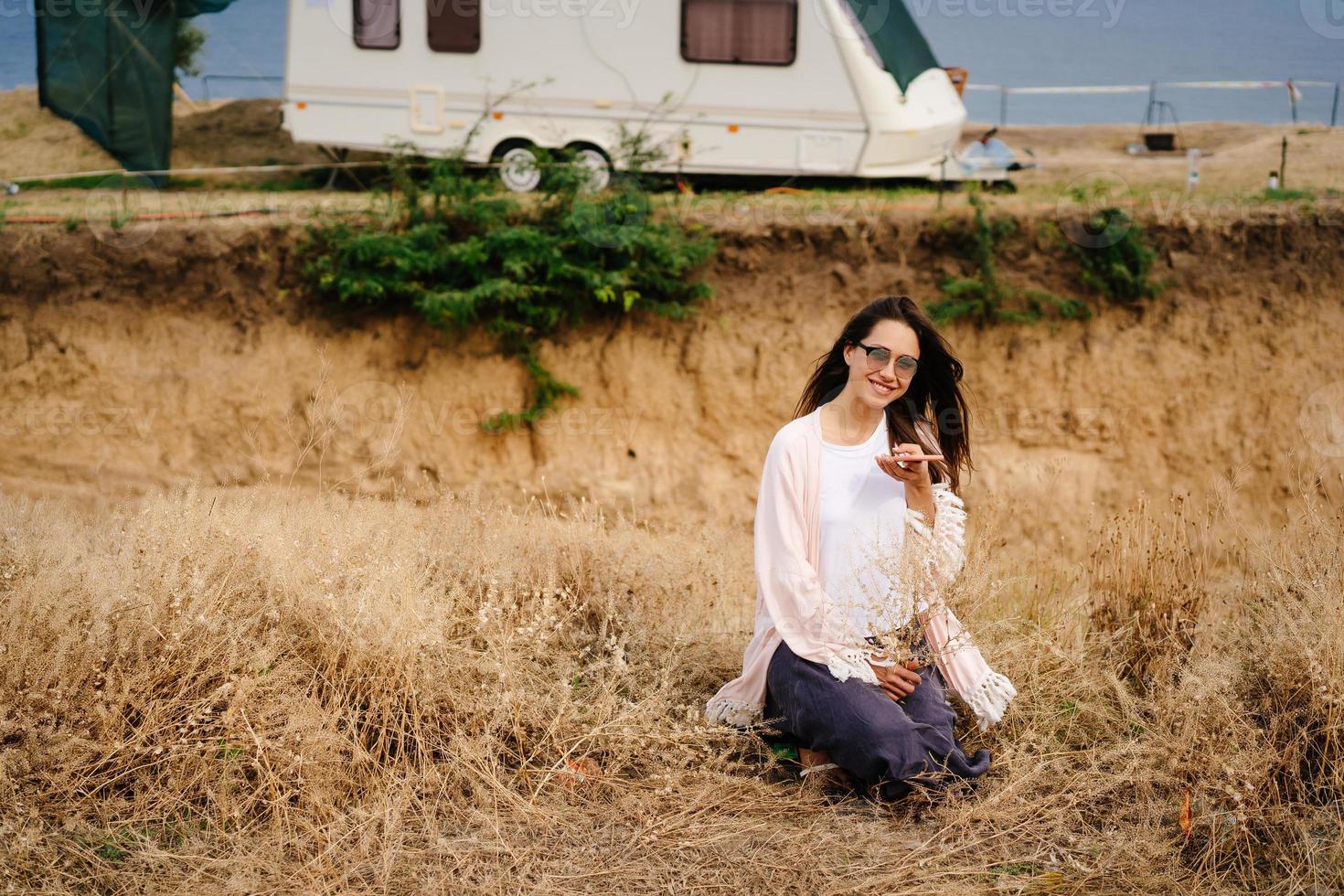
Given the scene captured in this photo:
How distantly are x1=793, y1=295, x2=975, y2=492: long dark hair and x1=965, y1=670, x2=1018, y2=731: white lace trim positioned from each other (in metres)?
0.76

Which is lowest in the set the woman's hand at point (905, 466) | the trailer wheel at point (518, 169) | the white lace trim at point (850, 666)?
the white lace trim at point (850, 666)

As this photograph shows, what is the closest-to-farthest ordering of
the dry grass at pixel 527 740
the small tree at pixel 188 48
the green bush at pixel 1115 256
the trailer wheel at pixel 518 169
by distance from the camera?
the dry grass at pixel 527 740 < the green bush at pixel 1115 256 < the trailer wheel at pixel 518 169 < the small tree at pixel 188 48

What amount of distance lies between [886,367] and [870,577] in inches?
30.3

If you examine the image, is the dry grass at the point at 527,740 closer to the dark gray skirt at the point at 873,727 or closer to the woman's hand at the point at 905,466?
the dark gray skirt at the point at 873,727

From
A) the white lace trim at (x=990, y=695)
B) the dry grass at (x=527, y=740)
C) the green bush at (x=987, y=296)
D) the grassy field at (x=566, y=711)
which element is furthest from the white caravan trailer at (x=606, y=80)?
the white lace trim at (x=990, y=695)

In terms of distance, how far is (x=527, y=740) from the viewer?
4375 millimetres

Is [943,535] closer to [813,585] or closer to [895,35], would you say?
[813,585]

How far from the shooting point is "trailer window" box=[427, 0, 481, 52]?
40.8 ft

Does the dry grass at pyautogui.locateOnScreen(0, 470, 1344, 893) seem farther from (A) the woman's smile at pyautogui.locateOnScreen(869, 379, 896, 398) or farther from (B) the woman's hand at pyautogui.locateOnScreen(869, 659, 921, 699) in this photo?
(A) the woman's smile at pyautogui.locateOnScreen(869, 379, 896, 398)

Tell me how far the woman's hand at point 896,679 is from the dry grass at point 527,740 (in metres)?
0.42

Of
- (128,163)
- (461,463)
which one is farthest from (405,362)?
(128,163)

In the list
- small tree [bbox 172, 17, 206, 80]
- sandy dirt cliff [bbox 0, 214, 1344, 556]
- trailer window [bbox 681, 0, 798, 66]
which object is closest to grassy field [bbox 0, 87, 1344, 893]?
sandy dirt cliff [bbox 0, 214, 1344, 556]

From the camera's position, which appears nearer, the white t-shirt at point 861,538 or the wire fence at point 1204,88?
the white t-shirt at point 861,538

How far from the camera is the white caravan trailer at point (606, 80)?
489 inches
